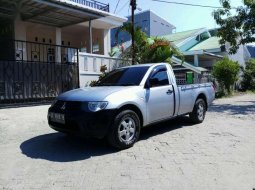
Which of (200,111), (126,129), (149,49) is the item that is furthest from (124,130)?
(149,49)

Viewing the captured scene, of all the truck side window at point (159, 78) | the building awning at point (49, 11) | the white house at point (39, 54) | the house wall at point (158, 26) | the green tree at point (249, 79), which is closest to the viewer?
the truck side window at point (159, 78)

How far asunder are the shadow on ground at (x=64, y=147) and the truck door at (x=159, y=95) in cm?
62

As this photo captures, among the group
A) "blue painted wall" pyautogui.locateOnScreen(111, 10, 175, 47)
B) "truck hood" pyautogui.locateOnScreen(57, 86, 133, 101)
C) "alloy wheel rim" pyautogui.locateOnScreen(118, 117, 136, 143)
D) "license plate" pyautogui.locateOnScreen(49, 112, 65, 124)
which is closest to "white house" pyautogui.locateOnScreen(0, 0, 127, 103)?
"license plate" pyautogui.locateOnScreen(49, 112, 65, 124)

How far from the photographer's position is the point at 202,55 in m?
24.8

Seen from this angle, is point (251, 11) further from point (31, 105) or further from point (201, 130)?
point (31, 105)

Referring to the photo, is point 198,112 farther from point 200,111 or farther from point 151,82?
point 151,82

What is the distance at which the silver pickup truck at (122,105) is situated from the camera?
5.43m

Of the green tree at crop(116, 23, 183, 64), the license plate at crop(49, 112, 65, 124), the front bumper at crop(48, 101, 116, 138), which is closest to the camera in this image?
the front bumper at crop(48, 101, 116, 138)

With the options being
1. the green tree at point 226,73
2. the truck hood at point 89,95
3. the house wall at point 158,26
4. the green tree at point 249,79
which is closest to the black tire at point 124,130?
the truck hood at point 89,95

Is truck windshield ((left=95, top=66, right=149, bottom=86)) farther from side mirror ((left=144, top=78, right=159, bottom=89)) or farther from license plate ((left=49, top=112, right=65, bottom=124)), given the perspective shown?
license plate ((left=49, top=112, right=65, bottom=124))

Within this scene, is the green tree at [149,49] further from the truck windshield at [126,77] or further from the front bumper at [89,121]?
the front bumper at [89,121]

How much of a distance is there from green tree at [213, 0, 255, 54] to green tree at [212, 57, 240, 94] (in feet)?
16.9

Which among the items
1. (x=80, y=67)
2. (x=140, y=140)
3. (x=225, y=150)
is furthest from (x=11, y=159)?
(x=80, y=67)

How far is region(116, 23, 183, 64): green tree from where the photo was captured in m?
14.1
